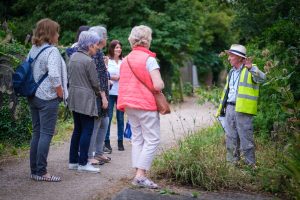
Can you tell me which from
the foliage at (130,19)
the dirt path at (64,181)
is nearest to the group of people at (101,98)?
the dirt path at (64,181)

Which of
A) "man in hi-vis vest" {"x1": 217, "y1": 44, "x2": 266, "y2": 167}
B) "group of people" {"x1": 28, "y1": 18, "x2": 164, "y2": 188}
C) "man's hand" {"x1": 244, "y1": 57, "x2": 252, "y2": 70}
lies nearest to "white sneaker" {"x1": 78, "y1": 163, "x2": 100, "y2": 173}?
"group of people" {"x1": 28, "y1": 18, "x2": 164, "y2": 188}

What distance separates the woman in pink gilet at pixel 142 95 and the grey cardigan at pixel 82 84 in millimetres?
707

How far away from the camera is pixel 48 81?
682 centimetres

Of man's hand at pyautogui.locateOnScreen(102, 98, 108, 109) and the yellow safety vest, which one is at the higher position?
the yellow safety vest

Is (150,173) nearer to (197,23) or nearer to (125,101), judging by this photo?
(125,101)

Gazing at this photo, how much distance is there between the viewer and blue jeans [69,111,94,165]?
736 centimetres

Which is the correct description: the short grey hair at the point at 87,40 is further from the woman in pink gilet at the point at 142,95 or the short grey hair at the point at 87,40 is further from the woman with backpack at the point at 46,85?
the woman in pink gilet at the point at 142,95

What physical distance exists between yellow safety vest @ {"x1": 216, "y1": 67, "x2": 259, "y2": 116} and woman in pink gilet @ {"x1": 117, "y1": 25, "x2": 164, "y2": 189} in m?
1.39

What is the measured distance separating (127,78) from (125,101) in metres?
0.28

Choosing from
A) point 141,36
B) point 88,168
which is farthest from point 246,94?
point 88,168

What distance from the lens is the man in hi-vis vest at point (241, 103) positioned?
24.2ft

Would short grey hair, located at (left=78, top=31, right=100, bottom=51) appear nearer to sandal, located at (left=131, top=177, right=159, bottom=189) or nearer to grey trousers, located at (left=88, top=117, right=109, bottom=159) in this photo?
grey trousers, located at (left=88, top=117, right=109, bottom=159)

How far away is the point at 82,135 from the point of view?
7.38m

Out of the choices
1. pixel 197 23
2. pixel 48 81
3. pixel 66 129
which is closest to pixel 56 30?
pixel 48 81
